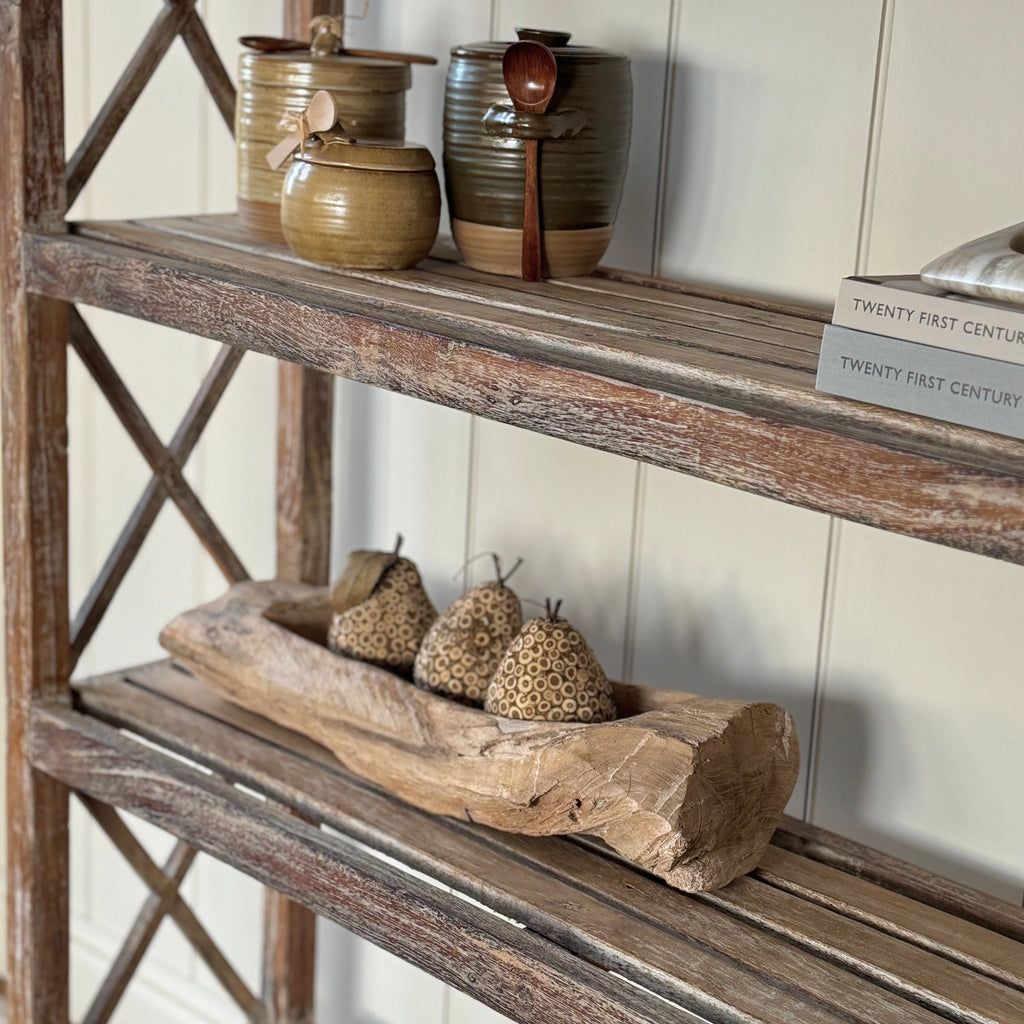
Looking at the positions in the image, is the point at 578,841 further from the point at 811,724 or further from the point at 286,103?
the point at 286,103

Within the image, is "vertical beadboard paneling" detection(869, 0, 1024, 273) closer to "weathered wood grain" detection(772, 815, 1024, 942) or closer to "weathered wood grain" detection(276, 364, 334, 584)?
"weathered wood grain" detection(772, 815, 1024, 942)

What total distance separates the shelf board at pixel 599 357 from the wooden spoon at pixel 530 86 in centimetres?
6

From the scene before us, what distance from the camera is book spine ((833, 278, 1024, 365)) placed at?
0.67m

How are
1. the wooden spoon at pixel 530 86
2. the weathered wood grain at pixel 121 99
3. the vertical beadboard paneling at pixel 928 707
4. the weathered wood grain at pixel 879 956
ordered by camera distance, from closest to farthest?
the weathered wood grain at pixel 879 956 → the wooden spoon at pixel 530 86 → the vertical beadboard paneling at pixel 928 707 → the weathered wood grain at pixel 121 99

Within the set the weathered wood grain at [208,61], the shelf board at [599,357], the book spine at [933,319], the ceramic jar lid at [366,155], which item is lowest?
the shelf board at [599,357]

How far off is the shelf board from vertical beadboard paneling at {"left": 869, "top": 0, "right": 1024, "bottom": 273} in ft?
0.34

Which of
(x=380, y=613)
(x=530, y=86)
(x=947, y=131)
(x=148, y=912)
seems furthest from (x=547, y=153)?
(x=148, y=912)

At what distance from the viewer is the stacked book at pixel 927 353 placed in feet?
2.22

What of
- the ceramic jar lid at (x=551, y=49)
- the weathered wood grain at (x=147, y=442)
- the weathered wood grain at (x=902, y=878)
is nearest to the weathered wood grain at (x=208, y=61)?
the weathered wood grain at (x=147, y=442)

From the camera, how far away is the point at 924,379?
0.71 metres

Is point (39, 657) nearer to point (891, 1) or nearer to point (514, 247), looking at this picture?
point (514, 247)

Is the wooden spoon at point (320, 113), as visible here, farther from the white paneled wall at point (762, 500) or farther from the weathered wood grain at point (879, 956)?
the weathered wood grain at point (879, 956)

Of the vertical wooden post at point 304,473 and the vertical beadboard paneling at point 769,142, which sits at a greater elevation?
the vertical beadboard paneling at point 769,142

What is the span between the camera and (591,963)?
2.89ft
